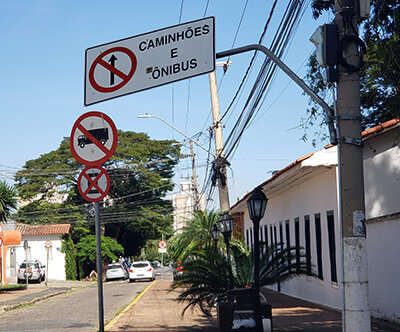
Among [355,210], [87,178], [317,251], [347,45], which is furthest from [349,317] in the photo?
[317,251]

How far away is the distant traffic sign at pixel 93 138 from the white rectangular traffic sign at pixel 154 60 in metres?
1.99

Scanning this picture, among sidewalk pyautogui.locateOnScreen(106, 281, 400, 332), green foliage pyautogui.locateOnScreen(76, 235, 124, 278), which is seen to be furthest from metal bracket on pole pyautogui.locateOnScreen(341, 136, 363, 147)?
green foliage pyautogui.locateOnScreen(76, 235, 124, 278)

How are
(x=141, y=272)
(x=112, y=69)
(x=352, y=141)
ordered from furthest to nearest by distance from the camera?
(x=141, y=272), (x=352, y=141), (x=112, y=69)

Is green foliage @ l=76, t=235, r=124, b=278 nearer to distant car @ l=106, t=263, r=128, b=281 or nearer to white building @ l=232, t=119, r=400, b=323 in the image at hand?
distant car @ l=106, t=263, r=128, b=281

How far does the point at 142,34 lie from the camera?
591 cm

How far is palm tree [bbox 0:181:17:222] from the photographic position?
1137 inches

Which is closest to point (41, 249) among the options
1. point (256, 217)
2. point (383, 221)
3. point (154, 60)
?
point (383, 221)

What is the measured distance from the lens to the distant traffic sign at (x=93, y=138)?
7965 mm

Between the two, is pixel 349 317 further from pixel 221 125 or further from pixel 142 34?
pixel 221 125

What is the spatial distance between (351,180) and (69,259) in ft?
150

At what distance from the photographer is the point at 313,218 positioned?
18.0 metres

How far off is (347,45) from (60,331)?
8818mm

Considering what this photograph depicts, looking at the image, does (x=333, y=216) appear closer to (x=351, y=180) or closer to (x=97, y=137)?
(x=97, y=137)

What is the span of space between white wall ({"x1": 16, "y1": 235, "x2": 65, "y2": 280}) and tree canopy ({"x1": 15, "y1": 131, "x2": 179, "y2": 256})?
1.68 metres
